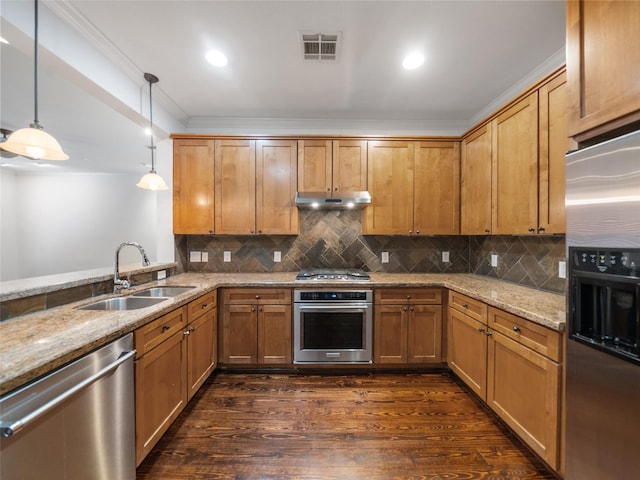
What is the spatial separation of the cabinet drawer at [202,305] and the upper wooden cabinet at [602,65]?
2.65 metres

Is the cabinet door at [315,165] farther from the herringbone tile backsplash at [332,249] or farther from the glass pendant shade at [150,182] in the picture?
the glass pendant shade at [150,182]

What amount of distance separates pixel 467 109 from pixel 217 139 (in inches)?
113

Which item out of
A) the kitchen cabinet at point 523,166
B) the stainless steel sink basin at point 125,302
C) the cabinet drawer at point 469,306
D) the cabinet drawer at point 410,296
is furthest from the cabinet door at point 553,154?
the stainless steel sink basin at point 125,302

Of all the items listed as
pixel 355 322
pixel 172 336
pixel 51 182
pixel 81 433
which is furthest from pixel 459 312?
pixel 51 182

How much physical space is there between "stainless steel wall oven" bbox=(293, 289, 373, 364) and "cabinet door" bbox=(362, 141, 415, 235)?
2.85ft

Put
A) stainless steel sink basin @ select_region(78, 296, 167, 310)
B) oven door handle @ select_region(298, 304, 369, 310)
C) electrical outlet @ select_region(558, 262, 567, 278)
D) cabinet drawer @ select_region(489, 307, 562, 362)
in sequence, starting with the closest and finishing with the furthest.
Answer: cabinet drawer @ select_region(489, 307, 562, 362), stainless steel sink basin @ select_region(78, 296, 167, 310), electrical outlet @ select_region(558, 262, 567, 278), oven door handle @ select_region(298, 304, 369, 310)

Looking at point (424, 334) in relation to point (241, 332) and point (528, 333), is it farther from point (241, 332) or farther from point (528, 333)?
point (241, 332)

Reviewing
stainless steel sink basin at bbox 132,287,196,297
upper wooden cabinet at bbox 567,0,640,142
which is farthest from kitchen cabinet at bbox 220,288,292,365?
upper wooden cabinet at bbox 567,0,640,142

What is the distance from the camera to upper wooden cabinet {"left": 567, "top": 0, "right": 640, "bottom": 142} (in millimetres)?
1037

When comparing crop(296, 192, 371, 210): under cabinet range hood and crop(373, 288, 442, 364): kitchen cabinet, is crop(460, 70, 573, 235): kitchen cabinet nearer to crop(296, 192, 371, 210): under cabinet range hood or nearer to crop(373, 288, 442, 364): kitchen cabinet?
crop(373, 288, 442, 364): kitchen cabinet

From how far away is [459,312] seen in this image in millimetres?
2359

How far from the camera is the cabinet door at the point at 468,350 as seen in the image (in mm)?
2012

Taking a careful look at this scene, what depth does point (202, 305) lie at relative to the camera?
7.34 feet

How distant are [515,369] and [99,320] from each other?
2.55 metres
